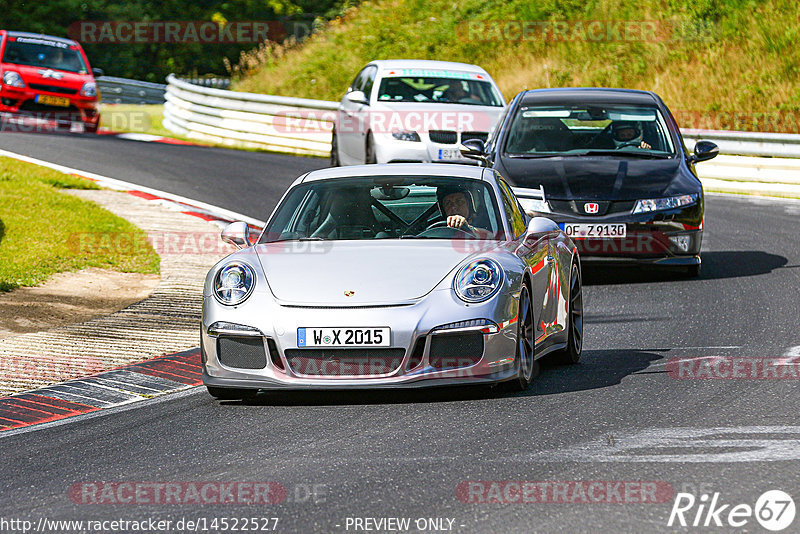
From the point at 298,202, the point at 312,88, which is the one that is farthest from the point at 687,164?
the point at 312,88

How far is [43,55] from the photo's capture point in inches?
1080

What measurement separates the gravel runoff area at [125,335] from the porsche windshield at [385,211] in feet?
5.10

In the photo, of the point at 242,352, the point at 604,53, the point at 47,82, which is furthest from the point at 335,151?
the point at 242,352

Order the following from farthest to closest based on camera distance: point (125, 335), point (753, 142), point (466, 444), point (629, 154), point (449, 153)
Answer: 1. point (753, 142)
2. point (449, 153)
3. point (629, 154)
4. point (125, 335)
5. point (466, 444)

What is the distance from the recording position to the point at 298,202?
28.4ft

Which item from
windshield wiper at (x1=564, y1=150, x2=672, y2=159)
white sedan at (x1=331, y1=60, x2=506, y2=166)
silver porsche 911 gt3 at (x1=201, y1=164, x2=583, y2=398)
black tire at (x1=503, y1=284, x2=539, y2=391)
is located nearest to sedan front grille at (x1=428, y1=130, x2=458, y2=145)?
white sedan at (x1=331, y1=60, x2=506, y2=166)

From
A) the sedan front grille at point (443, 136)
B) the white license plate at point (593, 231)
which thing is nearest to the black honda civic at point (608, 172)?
the white license plate at point (593, 231)

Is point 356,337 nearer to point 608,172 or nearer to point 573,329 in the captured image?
point 573,329

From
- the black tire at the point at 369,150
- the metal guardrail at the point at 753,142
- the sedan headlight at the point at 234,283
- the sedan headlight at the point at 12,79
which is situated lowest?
the sedan headlight at the point at 12,79

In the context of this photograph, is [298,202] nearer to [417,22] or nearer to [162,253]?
[162,253]

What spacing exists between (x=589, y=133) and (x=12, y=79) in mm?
15559

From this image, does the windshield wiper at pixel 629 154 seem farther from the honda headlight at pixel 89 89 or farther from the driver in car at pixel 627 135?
the honda headlight at pixel 89 89

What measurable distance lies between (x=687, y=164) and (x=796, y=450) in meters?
7.33

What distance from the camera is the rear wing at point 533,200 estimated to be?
12328 mm
